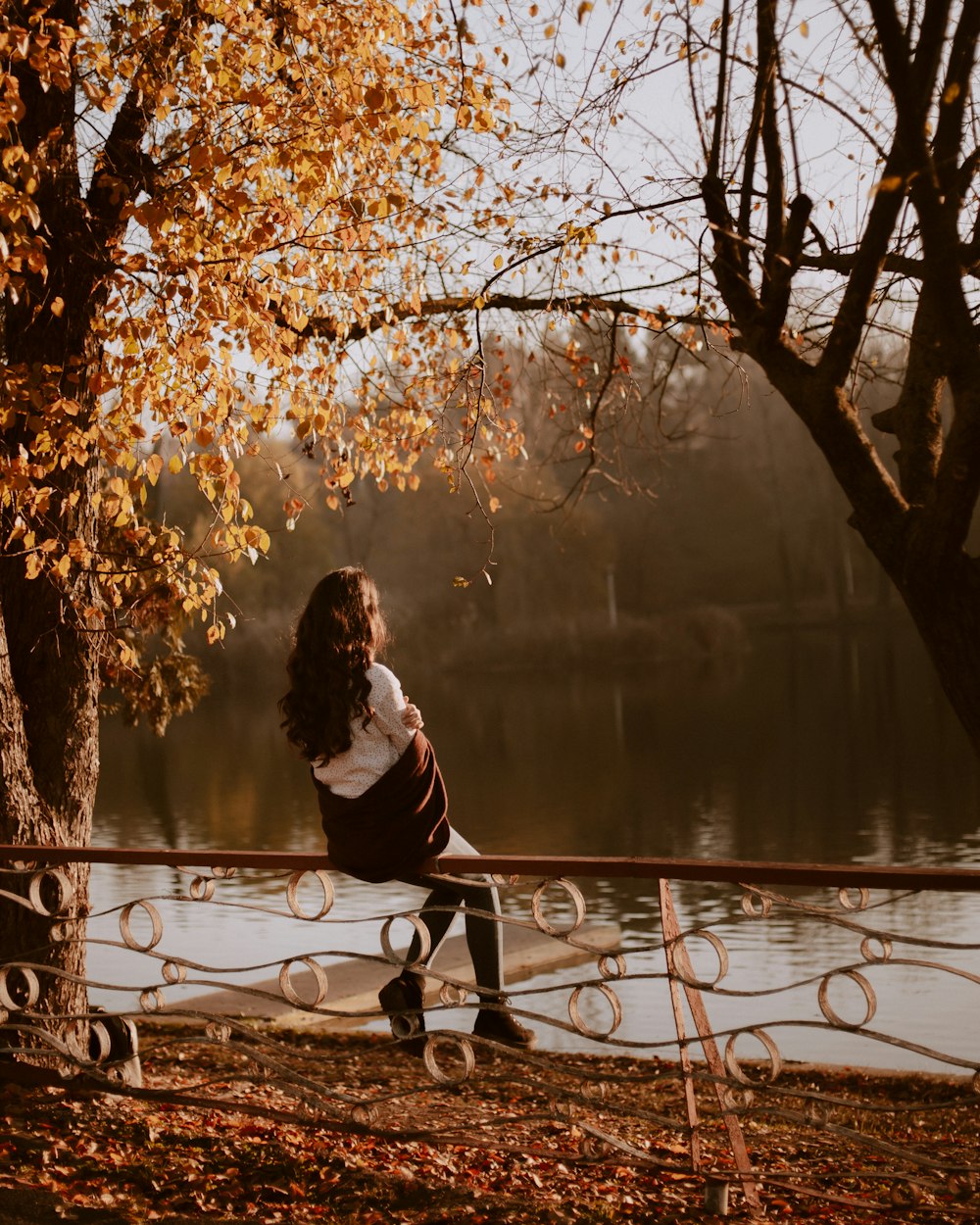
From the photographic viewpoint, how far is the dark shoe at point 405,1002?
3.76 meters

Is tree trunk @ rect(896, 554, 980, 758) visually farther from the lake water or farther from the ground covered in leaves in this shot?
the ground covered in leaves

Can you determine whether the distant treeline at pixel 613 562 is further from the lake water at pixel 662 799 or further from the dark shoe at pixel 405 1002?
the dark shoe at pixel 405 1002

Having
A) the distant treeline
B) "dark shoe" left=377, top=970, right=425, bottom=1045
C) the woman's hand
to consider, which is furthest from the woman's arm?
the distant treeline

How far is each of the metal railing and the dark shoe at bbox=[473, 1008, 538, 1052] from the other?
0.13 meters

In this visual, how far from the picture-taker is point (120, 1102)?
4.61m

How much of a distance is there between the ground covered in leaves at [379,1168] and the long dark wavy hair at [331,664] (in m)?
0.91

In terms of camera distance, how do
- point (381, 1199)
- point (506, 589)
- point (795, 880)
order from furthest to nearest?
point (506, 589), point (381, 1199), point (795, 880)

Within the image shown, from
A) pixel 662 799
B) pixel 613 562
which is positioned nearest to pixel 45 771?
pixel 662 799

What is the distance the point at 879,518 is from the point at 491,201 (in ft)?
10.2

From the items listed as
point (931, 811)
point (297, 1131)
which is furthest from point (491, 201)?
point (931, 811)

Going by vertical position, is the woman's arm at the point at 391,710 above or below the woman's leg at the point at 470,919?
above

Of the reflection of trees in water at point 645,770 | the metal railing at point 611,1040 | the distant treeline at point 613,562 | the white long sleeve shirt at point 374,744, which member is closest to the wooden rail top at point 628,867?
the metal railing at point 611,1040

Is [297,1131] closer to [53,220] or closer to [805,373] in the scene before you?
[805,373]

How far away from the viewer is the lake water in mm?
11359
